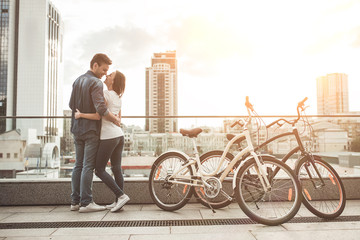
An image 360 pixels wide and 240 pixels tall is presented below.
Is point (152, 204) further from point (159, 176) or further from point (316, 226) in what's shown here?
point (316, 226)

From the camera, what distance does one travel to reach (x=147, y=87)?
116 meters

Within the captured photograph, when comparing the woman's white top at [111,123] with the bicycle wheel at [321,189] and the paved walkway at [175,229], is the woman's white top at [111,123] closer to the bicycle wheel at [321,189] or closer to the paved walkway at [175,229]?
the paved walkway at [175,229]

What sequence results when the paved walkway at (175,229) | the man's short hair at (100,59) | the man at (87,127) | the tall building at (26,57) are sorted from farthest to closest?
the tall building at (26,57) → the man's short hair at (100,59) → the man at (87,127) → the paved walkway at (175,229)

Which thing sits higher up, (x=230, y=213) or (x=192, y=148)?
(x=192, y=148)

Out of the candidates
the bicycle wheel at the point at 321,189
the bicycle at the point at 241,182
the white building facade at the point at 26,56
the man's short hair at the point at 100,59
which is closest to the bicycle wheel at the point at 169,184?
the bicycle at the point at 241,182

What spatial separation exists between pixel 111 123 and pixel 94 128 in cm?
20

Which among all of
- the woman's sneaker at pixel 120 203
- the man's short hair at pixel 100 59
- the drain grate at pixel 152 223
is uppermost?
the man's short hair at pixel 100 59

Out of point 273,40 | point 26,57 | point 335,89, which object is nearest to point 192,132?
point 273,40

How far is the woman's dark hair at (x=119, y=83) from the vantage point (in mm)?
3652

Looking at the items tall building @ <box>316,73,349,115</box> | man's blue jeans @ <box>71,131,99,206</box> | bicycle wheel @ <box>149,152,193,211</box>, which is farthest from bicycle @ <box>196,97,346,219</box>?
tall building @ <box>316,73,349,115</box>

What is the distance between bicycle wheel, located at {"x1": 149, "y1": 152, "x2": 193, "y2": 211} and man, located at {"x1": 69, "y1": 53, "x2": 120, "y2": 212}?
674 millimetres

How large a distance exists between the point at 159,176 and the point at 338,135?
2663 mm

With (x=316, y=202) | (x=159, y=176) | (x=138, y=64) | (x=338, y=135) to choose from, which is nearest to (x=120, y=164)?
(x=159, y=176)

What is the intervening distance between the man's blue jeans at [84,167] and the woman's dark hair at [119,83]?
0.58 metres
